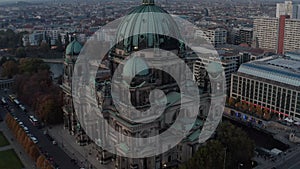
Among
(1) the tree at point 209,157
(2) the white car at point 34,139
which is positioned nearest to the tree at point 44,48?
(2) the white car at point 34,139

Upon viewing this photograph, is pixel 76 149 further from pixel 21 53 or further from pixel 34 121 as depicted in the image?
pixel 21 53

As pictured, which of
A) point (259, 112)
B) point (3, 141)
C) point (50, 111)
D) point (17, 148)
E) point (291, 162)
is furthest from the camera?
point (259, 112)

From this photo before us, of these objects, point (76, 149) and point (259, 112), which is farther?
point (259, 112)

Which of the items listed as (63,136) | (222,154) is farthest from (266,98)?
(63,136)

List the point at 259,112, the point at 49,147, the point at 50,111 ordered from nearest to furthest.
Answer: the point at 49,147, the point at 50,111, the point at 259,112

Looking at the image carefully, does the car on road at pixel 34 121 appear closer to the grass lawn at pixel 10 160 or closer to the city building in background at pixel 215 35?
the grass lawn at pixel 10 160

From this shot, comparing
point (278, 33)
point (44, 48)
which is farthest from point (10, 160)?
point (278, 33)
